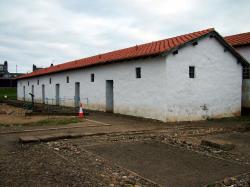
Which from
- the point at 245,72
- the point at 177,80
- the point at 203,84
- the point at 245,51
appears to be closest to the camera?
the point at 177,80

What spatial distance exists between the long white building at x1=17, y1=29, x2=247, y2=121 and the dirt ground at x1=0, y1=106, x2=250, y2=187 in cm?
488

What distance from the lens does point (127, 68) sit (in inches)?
672

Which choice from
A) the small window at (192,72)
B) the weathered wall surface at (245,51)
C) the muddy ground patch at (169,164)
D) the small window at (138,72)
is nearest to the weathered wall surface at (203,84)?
the small window at (192,72)

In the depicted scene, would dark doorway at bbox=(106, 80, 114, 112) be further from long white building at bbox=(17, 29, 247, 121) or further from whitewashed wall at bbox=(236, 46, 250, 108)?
whitewashed wall at bbox=(236, 46, 250, 108)

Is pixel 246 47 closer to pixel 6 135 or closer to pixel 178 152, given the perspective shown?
pixel 178 152

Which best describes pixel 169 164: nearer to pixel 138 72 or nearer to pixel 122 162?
pixel 122 162

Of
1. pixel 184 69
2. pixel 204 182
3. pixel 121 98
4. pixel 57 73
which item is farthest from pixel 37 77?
pixel 204 182

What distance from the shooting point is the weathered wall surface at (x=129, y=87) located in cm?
1463

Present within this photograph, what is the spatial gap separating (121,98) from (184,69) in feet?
15.0

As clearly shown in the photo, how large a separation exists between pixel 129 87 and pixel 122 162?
34.4 feet

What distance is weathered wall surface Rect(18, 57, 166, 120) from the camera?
14.6m

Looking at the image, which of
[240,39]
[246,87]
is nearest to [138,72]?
[246,87]

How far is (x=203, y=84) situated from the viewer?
51.5 feet

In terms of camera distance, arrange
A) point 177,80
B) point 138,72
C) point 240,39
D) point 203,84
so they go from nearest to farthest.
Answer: point 177,80 < point 203,84 < point 138,72 < point 240,39
